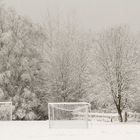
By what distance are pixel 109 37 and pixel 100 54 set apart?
192cm

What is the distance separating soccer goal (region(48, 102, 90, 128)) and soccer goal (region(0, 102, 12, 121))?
509 centimetres

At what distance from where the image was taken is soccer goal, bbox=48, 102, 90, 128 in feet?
58.3

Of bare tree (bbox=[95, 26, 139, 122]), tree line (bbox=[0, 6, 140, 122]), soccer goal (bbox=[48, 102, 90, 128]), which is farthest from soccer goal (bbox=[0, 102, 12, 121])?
bare tree (bbox=[95, 26, 139, 122])

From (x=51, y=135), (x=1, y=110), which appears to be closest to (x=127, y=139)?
(x=51, y=135)

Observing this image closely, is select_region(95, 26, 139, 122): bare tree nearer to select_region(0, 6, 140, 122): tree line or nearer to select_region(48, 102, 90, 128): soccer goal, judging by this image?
select_region(0, 6, 140, 122): tree line

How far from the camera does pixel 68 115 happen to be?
18000 mm

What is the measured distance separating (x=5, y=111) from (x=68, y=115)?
642cm

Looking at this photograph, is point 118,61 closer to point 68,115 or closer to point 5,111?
point 5,111

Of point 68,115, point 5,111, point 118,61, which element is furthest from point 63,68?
point 68,115

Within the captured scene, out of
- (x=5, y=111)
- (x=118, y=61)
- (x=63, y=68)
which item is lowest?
(x=5, y=111)

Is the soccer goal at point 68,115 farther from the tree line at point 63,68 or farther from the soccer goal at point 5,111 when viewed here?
the tree line at point 63,68

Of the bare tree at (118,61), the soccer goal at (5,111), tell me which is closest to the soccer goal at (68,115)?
the soccer goal at (5,111)

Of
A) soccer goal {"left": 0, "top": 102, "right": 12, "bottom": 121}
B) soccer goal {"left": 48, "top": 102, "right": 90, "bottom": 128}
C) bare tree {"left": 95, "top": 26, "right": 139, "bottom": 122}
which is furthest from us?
bare tree {"left": 95, "top": 26, "right": 139, "bottom": 122}

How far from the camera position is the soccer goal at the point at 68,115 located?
17.8 m
